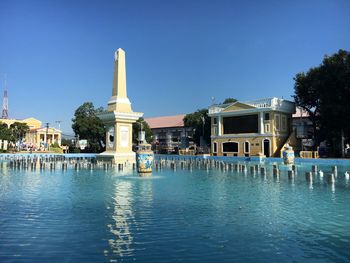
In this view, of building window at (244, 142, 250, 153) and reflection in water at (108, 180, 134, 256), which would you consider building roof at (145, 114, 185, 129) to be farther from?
reflection in water at (108, 180, 134, 256)

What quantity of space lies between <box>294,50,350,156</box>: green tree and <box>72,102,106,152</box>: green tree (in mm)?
39945

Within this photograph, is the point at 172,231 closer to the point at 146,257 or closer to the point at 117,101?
Result: the point at 146,257

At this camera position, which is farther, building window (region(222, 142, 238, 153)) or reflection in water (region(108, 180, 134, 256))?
building window (region(222, 142, 238, 153))

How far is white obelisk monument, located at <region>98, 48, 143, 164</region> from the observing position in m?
36.7

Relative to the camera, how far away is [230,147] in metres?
60.7

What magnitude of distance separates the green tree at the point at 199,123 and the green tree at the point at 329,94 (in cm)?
2229

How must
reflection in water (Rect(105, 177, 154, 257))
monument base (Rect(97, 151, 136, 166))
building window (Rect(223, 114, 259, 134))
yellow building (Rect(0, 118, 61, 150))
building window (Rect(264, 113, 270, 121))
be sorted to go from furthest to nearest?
yellow building (Rect(0, 118, 61, 150)) → building window (Rect(223, 114, 259, 134)) → building window (Rect(264, 113, 270, 121)) → monument base (Rect(97, 151, 136, 166)) → reflection in water (Rect(105, 177, 154, 257))

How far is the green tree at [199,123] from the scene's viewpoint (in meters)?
71.2

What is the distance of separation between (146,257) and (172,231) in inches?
83.4

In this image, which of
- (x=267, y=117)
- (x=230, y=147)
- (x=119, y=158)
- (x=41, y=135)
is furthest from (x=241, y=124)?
(x=41, y=135)

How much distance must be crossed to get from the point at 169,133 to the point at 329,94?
167ft

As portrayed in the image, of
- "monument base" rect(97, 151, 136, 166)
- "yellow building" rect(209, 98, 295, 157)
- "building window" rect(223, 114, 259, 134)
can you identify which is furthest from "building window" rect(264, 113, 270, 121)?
"monument base" rect(97, 151, 136, 166)

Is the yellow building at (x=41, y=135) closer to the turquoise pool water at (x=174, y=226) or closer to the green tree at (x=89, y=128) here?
the green tree at (x=89, y=128)

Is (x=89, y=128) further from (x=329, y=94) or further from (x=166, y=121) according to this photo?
(x=329, y=94)
